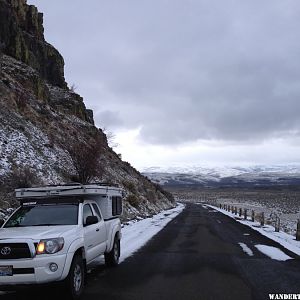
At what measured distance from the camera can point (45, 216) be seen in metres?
9.36

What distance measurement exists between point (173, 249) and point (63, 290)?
782 cm

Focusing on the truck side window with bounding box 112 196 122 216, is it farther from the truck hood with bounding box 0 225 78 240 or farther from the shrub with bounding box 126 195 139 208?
the shrub with bounding box 126 195 139 208

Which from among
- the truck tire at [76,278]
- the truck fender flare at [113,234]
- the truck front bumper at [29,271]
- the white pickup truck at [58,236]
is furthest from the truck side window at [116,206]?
the truck front bumper at [29,271]

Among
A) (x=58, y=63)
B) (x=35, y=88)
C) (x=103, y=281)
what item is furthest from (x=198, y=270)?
(x=58, y=63)

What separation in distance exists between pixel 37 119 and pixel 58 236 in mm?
28280

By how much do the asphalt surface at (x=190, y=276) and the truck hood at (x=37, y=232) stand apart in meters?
1.14

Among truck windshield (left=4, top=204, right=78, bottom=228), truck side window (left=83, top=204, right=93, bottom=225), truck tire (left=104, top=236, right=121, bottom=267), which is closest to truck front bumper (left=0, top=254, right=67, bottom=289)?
truck windshield (left=4, top=204, right=78, bottom=228)

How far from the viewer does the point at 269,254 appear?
14.0 meters

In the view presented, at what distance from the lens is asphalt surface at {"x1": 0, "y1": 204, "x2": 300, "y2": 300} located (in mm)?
Result: 8516

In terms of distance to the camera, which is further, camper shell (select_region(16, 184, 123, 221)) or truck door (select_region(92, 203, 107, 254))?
truck door (select_region(92, 203, 107, 254))

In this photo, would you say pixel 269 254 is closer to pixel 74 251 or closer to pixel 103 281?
pixel 103 281

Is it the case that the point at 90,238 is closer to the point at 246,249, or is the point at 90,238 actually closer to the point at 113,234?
the point at 113,234

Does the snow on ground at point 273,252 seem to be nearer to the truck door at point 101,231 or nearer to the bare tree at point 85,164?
the truck door at point 101,231

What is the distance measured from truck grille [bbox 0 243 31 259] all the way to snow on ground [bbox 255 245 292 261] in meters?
7.97
